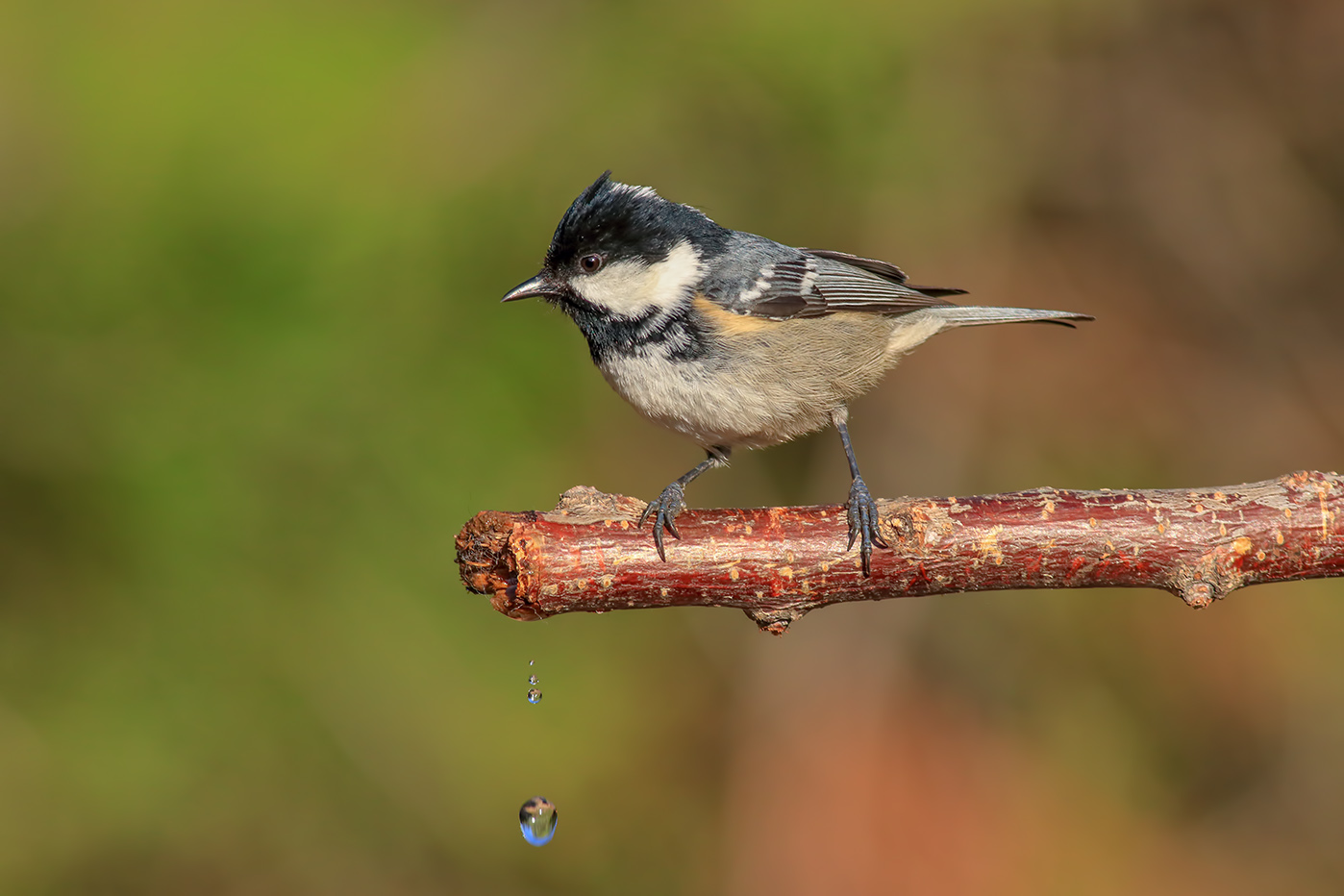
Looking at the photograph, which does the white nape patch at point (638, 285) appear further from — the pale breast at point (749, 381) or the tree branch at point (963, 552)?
the tree branch at point (963, 552)

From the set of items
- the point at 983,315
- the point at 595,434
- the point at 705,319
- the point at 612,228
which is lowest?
the point at 705,319

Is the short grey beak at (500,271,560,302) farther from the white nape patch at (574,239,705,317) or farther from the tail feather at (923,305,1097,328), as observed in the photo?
the tail feather at (923,305,1097,328)

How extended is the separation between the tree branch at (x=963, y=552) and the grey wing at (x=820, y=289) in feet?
3.41

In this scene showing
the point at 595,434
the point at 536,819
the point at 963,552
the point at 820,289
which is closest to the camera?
the point at 963,552

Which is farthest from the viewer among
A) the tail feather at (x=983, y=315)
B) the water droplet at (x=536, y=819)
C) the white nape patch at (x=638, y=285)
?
the water droplet at (x=536, y=819)

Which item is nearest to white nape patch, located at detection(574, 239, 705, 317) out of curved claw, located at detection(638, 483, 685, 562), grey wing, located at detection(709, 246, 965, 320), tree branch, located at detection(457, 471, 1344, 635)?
grey wing, located at detection(709, 246, 965, 320)

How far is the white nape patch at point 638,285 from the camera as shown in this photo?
3.31 metres

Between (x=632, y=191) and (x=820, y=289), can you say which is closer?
(x=632, y=191)

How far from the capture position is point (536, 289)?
134 inches

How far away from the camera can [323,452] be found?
4223mm

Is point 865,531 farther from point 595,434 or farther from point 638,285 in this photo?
point 595,434

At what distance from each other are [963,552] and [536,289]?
1629mm

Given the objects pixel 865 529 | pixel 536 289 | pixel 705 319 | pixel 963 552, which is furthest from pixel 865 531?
pixel 536 289

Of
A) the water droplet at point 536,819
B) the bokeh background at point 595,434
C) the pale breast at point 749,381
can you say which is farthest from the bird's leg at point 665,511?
the bokeh background at point 595,434
